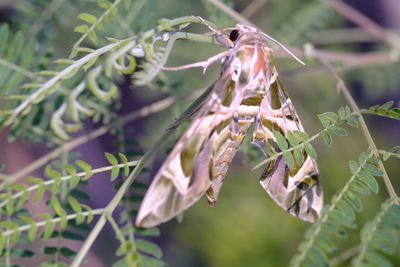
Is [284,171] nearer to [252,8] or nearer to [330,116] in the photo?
[330,116]

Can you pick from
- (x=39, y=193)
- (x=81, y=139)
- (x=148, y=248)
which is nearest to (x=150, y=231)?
(x=148, y=248)

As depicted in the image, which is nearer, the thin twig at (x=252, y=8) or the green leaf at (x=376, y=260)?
the green leaf at (x=376, y=260)

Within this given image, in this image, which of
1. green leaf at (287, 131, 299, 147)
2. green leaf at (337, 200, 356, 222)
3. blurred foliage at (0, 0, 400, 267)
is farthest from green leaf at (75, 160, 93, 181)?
green leaf at (337, 200, 356, 222)

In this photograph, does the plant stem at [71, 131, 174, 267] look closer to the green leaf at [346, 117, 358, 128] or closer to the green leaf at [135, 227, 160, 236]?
the green leaf at [135, 227, 160, 236]

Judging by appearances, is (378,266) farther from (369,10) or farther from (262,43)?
(369,10)

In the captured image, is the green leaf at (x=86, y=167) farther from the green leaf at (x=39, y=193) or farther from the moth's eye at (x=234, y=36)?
the moth's eye at (x=234, y=36)

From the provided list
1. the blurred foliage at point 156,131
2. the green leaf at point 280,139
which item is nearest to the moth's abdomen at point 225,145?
the green leaf at point 280,139
